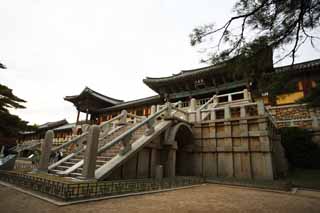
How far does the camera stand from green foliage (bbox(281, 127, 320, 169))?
9.62 metres

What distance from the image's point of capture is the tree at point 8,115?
8.38 meters

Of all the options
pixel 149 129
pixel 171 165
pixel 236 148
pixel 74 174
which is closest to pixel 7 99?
pixel 74 174

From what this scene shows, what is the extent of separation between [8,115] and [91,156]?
683 centimetres

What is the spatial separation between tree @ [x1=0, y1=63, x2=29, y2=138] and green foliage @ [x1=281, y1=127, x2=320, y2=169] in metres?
15.1

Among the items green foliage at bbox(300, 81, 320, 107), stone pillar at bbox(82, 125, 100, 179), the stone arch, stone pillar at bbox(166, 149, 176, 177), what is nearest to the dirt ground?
stone pillar at bbox(82, 125, 100, 179)

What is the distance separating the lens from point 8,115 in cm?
891

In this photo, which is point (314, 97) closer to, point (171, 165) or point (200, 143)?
point (200, 143)

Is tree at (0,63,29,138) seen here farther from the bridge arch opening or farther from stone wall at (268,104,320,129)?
stone wall at (268,104,320,129)

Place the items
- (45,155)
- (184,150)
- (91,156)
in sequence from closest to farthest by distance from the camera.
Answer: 1. (91,156)
2. (45,155)
3. (184,150)

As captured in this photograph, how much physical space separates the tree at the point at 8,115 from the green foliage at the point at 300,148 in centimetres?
1515

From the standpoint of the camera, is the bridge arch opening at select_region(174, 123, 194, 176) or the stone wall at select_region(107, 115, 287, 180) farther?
the bridge arch opening at select_region(174, 123, 194, 176)

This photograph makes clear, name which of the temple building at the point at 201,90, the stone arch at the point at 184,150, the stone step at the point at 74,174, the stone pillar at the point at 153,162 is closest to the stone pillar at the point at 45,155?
the stone step at the point at 74,174

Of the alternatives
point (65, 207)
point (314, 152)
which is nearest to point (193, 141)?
point (314, 152)

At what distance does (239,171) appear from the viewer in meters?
8.24
